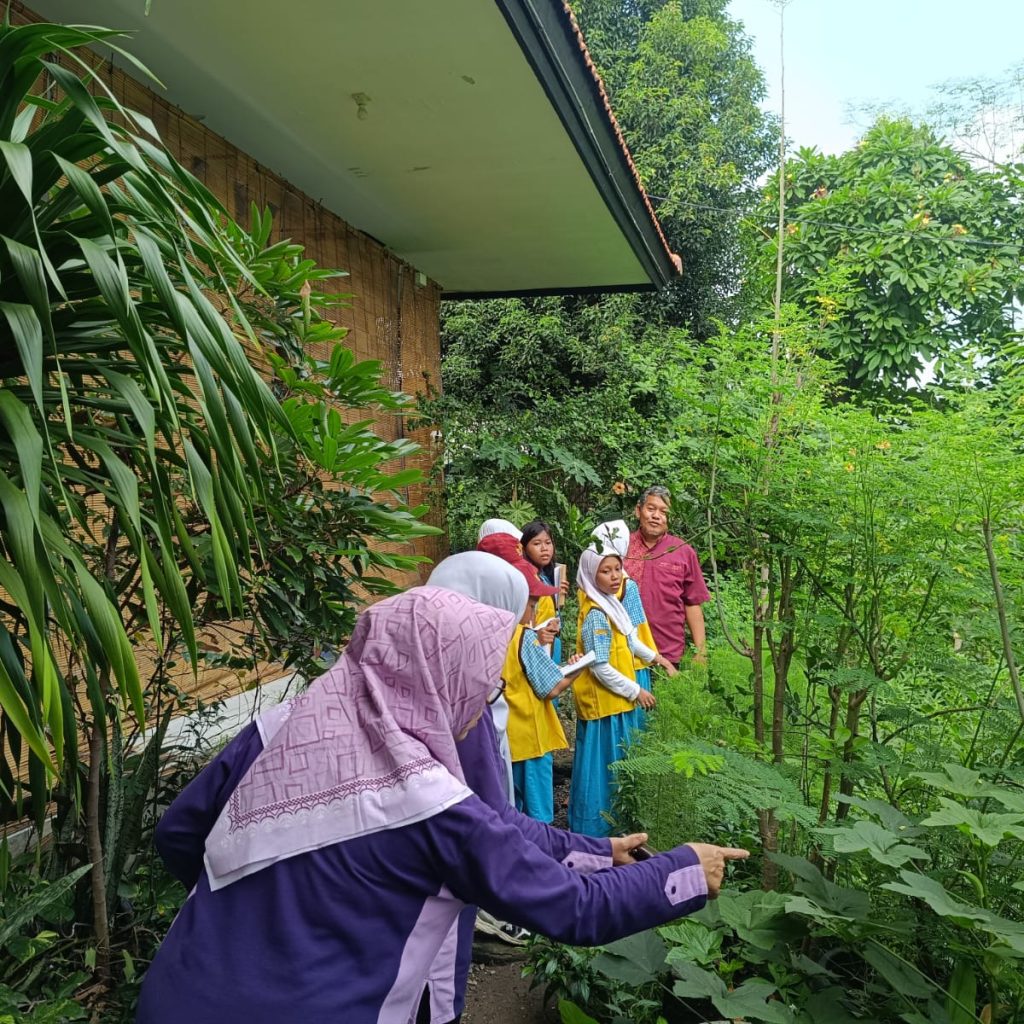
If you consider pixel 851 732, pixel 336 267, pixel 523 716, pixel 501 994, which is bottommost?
pixel 501 994

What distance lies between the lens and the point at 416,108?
4297 mm

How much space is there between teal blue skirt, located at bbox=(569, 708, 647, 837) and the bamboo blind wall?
153 cm

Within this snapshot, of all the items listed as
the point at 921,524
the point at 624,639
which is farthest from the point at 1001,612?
the point at 624,639

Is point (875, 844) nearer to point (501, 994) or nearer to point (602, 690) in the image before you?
point (501, 994)

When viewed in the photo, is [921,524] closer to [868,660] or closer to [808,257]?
[868,660]

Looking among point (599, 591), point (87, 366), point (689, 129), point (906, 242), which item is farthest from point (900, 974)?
point (689, 129)

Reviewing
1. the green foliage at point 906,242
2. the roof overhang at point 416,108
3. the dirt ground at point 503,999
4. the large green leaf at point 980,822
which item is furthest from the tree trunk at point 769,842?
the green foliage at point 906,242

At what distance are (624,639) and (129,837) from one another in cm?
226

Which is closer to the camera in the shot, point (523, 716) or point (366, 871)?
point (366, 871)

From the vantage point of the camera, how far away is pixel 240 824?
143 centimetres

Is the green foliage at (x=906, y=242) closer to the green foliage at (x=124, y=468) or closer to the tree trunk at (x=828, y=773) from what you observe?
the tree trunk at (x=828, y=773)

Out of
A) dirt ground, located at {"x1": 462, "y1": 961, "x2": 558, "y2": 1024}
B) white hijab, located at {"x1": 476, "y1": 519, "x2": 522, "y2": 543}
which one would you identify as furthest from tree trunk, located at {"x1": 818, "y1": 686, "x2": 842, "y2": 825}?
white hijab, located at {"x1": 476, "y1": 519, "x2": 522, "y2": 543}

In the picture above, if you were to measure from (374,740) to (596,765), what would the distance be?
267 cm

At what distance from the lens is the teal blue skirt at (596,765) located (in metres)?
3.93
